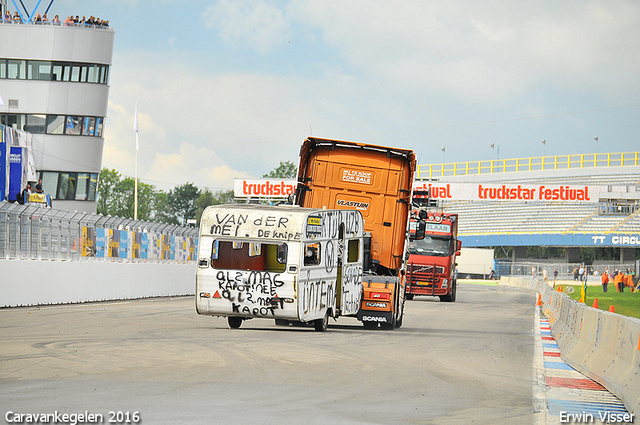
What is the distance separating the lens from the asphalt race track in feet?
26.0

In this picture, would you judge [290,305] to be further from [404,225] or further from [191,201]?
[191,201]

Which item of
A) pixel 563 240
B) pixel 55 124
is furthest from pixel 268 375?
pixel 563 240

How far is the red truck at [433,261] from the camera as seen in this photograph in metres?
36.8

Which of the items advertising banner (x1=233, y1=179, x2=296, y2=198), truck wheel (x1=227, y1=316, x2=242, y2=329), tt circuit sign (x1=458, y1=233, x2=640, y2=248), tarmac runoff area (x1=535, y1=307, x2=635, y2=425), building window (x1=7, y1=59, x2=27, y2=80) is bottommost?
truck wheel (x1=227, y1=316, x2=242, y2=329)

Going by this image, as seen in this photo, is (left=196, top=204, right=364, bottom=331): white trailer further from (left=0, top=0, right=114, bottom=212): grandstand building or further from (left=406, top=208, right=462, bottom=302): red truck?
(left=0, top=0, right=114, bottom=212): grandstand building

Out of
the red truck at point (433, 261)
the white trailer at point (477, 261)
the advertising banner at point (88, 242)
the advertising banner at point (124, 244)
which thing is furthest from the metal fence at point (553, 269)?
the advertising banner at point (88, 242)

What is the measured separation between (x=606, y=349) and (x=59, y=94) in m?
49.0

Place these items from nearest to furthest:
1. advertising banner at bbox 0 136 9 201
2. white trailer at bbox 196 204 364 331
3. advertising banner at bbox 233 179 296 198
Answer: white trailer at bbox 196 204 364 331 → advertising banner at bbox 0 136 9 201 → advertising banner at bbox 233 179 296 198

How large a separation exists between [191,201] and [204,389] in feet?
516

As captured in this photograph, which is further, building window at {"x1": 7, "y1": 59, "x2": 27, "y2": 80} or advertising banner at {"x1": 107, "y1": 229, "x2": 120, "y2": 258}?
building window at {"x1": 7, "y1": 59, "x2": 27, "y2": 80}

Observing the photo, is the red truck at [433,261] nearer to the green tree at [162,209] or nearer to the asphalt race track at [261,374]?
the asphalt race track at [261,374]

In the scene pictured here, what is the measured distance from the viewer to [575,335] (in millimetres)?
14602

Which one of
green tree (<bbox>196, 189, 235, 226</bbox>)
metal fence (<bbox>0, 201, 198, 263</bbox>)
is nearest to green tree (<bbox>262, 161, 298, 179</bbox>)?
green tree (<bbox>196, 189, 235, 226</bbox>)

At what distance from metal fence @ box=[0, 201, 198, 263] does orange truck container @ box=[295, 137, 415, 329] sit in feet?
30.8
